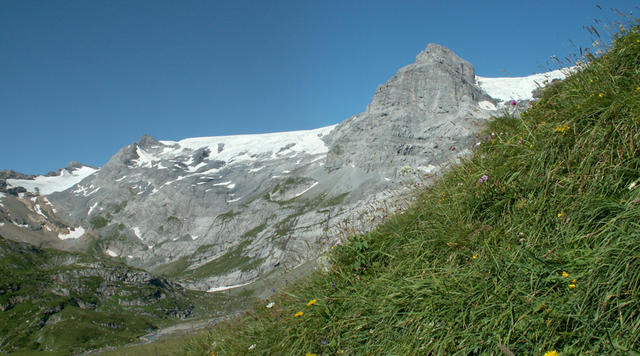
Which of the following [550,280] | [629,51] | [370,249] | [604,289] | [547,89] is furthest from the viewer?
[547,89]

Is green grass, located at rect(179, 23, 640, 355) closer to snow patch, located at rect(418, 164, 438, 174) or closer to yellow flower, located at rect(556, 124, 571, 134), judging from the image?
yellow flower, located at rect(556, 124, 571, 134)

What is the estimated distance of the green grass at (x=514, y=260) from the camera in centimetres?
351

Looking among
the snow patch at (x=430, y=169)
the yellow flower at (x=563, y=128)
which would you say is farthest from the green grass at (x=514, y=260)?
the snow patch at (x=430, y=169)

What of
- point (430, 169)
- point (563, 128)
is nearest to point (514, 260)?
point (563, 128)

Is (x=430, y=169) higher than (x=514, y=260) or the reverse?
higher

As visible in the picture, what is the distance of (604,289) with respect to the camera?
3447 millimetres

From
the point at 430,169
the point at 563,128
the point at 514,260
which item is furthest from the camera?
the point at 430,169

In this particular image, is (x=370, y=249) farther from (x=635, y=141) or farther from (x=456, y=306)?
(x=635, y=141)

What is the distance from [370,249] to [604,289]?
342 cm

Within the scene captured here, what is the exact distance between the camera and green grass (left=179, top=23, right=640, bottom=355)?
3.51 meters

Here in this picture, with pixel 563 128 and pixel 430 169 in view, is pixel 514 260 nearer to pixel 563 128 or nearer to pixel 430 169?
pixel 563 128

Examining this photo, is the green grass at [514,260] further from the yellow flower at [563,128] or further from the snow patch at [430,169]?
the snow patch at [430,169]

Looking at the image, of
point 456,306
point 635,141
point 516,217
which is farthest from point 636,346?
point 635,141

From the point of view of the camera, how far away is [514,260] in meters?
4.30
